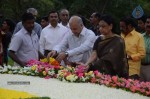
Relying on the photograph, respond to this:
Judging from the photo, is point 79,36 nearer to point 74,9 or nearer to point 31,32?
point 31,32

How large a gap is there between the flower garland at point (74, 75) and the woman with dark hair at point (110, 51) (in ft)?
0.67

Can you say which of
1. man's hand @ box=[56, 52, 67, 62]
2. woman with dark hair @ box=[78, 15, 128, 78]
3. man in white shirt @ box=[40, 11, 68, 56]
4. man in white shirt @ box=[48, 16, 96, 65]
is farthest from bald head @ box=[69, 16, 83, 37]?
man in white shirt @ box=[40, 11, 68, 56]

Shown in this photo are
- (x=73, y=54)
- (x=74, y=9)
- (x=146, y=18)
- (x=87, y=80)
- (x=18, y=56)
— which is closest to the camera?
(x=87, y=80)

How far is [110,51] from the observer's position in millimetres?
7531

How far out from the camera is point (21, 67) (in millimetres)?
8758

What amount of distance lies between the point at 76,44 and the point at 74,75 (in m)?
1.30

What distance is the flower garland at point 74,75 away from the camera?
708 cm

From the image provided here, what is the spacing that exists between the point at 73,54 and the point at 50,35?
6.38 feet

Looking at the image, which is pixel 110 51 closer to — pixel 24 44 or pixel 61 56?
pixel 61 56

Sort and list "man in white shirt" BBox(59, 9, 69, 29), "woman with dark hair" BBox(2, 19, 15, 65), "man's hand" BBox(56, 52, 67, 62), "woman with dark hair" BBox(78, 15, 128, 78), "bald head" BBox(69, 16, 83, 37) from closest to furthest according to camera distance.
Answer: "woman with dark hair" BBox(78, 15, 128, 78), "man's hand" BBox(56, 52, 67, 62), "bald head" BBox(69, 16, 83, 37), "man in white shirt" BBox(59, 9, 69, 29), "woman with dark hair" BBox(2, 19, 15, 65)

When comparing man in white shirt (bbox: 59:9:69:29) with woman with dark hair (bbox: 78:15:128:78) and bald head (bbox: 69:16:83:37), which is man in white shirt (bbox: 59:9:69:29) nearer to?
bald head (bbox: 69:16:83:37)

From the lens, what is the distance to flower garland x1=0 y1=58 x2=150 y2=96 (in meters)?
7.08

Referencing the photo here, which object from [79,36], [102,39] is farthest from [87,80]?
[79,36]

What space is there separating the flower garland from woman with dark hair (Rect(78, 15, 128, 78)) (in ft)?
0.67
